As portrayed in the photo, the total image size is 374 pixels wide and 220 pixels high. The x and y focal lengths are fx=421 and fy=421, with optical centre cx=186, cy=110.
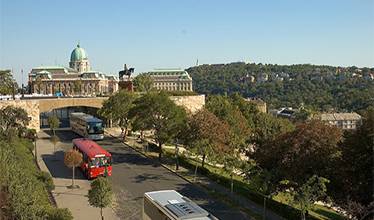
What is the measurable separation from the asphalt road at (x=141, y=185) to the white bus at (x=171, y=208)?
4656 millimetres

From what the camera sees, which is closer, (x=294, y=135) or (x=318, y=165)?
(x=318, y=165)

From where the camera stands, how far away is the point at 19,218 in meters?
16.5

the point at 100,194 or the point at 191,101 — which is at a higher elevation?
the point at 191,101

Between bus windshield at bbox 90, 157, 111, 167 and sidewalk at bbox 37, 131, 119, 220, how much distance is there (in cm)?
140

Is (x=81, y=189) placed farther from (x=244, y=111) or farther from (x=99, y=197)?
(x=244, y=111)

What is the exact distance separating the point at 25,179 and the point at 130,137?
106ft

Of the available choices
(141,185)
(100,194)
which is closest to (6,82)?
(141,185)

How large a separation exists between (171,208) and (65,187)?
1426 centimetres

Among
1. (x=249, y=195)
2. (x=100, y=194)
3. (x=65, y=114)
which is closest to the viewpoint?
(x=100, y=194)

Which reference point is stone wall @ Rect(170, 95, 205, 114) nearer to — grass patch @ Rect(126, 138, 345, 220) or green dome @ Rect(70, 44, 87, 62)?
grass patch @ Rect(126, 138, 345, 220)

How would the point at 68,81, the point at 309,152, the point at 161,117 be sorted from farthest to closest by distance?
the point at 68,81, the point at 161,117, the point at 309,152

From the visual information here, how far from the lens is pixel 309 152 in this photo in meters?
21.8

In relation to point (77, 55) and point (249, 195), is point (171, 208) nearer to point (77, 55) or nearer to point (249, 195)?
point (249, 195)

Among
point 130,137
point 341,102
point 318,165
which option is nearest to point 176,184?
point 318,165
